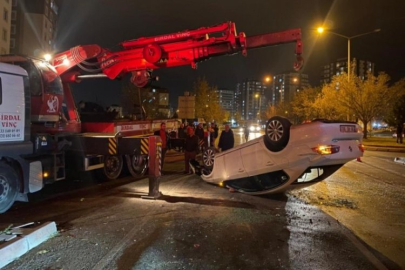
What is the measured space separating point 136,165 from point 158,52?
13.8ft

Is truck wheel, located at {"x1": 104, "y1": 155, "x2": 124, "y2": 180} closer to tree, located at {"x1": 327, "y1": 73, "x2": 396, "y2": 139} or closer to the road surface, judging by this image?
the road surface

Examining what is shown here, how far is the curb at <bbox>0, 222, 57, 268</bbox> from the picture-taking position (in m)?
4.62

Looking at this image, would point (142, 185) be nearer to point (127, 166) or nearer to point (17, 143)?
point (127, 166)

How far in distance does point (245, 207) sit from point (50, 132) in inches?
192

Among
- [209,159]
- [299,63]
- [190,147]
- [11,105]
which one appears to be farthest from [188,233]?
[190,147]

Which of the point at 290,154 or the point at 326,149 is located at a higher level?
the point at 326,149

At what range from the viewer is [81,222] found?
647 centimetres

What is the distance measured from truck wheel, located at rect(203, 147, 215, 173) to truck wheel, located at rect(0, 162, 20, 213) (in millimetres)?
4843

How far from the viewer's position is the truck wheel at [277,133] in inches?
293

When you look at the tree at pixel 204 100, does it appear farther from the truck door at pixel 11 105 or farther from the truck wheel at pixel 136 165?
the truck door at pixel 11 105

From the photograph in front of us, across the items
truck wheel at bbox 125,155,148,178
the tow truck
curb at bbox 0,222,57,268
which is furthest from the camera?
truck wheel at bbox 125,155,148,178

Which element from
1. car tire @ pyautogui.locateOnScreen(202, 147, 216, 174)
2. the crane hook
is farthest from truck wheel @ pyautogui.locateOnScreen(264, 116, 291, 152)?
car tire @ pyautogui.locateOnScreen(202, 147, 216, 174)

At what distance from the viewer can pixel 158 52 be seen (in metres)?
9.60

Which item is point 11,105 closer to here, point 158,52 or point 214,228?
point 158,52
